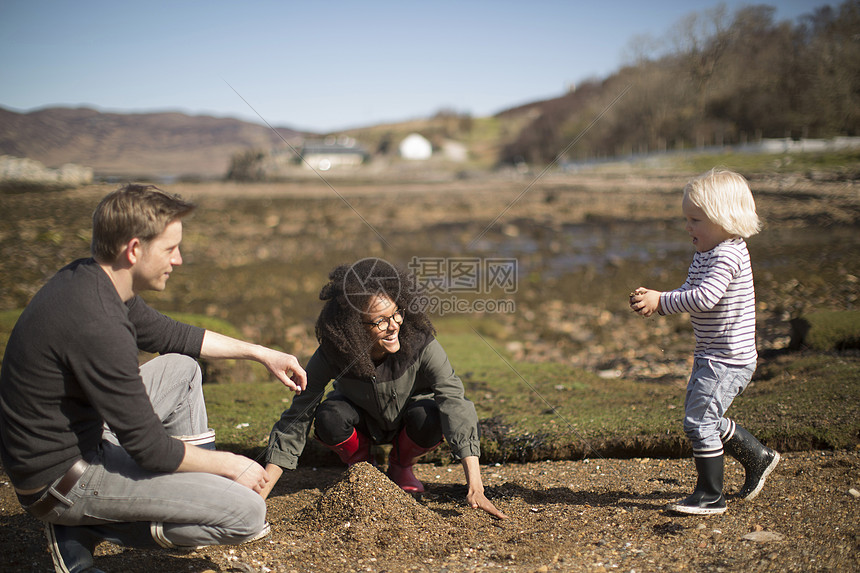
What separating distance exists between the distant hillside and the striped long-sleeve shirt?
320 inches

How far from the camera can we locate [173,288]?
11.1 metres

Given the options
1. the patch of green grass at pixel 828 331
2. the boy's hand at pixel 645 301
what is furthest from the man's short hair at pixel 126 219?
the patch of green grass at pixel 828 331

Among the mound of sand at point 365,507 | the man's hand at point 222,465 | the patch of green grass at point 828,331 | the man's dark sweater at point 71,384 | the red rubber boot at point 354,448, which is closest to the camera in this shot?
the man's dark sweater at point 71,384

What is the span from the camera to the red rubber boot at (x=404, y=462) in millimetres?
3779

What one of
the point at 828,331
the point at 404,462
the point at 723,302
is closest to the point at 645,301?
the point at 723,302

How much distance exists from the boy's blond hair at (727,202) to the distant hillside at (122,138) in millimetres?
8029

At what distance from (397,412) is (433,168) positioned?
6650cm

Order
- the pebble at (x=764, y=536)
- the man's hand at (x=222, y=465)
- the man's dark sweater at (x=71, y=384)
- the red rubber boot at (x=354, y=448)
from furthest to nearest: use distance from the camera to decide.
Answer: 1. the red rubber boot at (x=354, y=448)
2. the pebble at (x=764, y=536)
3. the man's hand at (x=222, y=465)
4. the man's dark sweater at (x=71, y=384)

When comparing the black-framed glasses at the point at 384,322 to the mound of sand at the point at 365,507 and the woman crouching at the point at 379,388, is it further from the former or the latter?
the mound of sand at the point at 365,507

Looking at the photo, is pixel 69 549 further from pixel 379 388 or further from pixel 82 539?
pixel 379 388

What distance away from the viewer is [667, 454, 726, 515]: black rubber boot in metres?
3.16

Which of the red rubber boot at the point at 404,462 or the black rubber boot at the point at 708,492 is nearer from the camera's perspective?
the black rubber boot at the point at 708,492

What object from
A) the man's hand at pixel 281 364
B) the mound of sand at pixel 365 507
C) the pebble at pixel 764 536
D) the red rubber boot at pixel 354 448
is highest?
the man's hand at pixel 281 364

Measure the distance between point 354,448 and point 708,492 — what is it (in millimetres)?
2035
